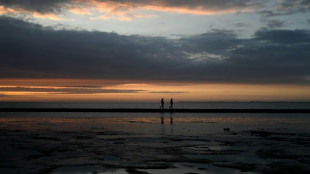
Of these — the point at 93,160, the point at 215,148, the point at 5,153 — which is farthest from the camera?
the point at 215,148

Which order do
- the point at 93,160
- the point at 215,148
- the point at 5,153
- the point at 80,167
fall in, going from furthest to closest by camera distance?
1. the point at 215,148
2. the point at 5,153
3. the point at 93,160
4. the point at 80,167

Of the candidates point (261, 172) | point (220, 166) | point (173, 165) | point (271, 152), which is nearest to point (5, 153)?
point (173, 165)

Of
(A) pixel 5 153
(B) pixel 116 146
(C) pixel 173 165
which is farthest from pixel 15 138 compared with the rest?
(C) pixel 173 165

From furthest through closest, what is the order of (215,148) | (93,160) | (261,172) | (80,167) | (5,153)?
(215,148) → (5,153) → (93,160) → (80,167) → (261,172)

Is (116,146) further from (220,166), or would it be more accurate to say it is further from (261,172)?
(261,172)

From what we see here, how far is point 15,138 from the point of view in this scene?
22.0 metres

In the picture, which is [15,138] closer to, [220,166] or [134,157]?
[134,157]

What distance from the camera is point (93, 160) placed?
14.9m

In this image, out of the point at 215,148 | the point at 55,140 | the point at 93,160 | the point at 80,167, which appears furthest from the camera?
the point at 55,140

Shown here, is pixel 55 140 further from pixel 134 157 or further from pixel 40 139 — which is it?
pixel 134 157

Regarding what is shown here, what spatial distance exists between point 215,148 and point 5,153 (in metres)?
12.1

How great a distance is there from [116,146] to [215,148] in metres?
6.15

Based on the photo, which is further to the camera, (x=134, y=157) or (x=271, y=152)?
(x=271, y=152)

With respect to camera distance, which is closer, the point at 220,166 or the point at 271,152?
the point at 220,166
